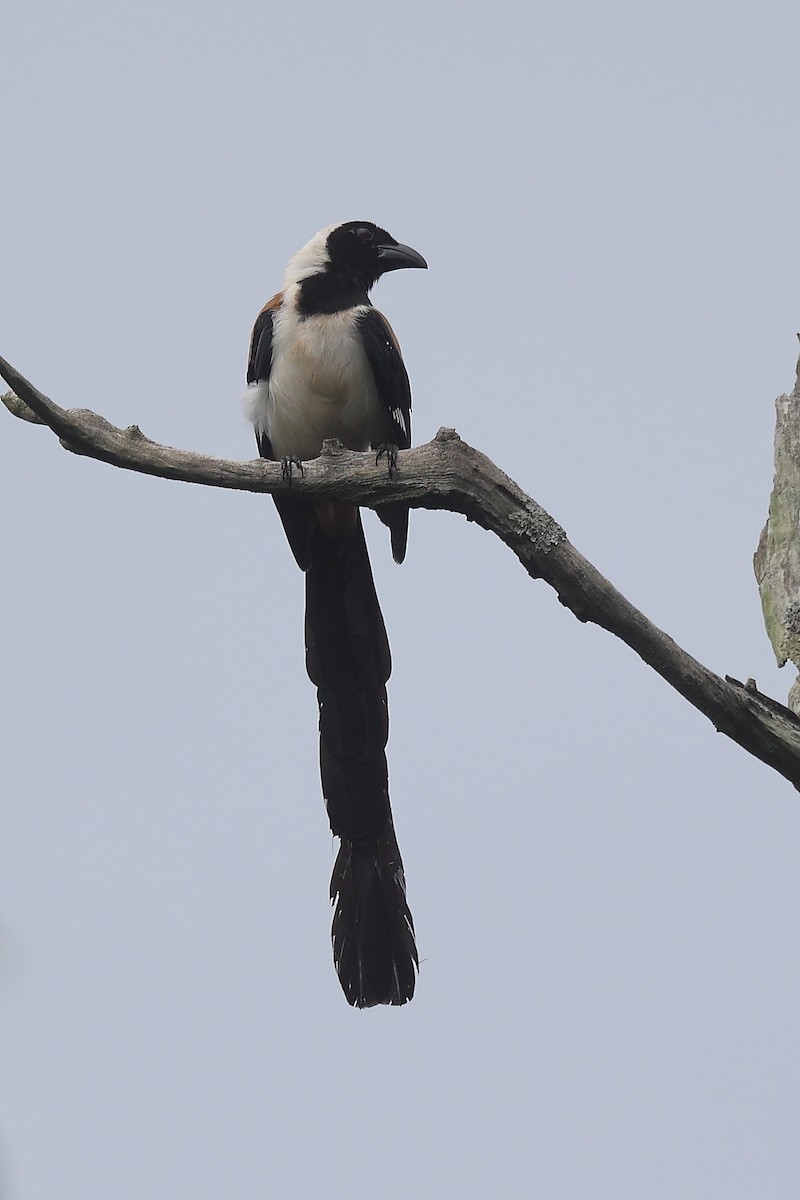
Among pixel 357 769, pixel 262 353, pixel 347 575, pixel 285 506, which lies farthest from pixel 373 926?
pixel 262 353

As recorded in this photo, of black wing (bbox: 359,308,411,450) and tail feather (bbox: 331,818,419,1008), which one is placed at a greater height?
black wing (bbox: 359,308,411,450)

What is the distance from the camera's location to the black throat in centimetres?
527

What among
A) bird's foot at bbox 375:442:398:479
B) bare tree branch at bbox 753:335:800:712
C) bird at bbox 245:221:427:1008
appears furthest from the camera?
bird at bbox 245:221:427:1008

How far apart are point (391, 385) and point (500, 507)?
162 centimetres

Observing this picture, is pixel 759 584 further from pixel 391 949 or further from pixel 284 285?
pixel 284 285

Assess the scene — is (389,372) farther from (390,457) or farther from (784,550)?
(784,550)

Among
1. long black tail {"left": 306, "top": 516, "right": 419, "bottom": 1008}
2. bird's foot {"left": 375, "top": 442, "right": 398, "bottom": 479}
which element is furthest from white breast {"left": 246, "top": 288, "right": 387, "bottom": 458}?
bird's foot {"left": 375, "top": 442, "right": 398, "bottom": 479}

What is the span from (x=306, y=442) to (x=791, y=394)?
1.96m

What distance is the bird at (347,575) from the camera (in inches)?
198

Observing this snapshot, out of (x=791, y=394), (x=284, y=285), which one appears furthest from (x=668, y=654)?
(x=284, y=285)

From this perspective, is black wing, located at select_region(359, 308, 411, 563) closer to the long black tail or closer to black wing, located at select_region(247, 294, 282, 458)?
the long black tail

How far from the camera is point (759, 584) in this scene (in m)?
4.13

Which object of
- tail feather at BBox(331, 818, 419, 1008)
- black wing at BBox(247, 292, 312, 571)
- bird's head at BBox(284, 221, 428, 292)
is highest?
bird's head at BBox(284, 221, 428, 292)

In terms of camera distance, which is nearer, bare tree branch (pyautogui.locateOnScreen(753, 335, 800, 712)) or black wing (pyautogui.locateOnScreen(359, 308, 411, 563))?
bare tree branch (pyautogui.locateOnScreen(753, 335, 800, 712))
